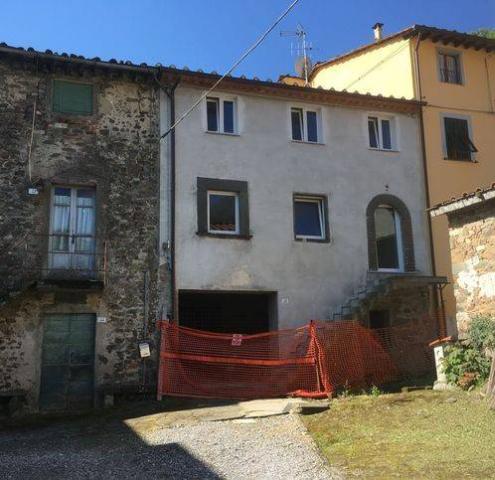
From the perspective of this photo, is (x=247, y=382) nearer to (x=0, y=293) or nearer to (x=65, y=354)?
(x=65, y=354)

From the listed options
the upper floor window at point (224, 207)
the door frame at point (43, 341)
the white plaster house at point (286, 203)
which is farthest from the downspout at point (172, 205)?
the door frame at point (43, 341)

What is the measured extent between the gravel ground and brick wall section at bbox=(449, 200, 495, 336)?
13.1 feet

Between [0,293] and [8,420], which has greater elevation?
[0,293]

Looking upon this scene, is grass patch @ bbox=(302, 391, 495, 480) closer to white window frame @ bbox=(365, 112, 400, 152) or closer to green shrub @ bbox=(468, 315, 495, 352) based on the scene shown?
green shrub @ bbox=(468, 315, 495, 352)

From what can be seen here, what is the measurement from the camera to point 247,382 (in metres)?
12.9

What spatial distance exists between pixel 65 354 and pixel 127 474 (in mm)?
6173

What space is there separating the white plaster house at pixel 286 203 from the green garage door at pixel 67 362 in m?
2.06

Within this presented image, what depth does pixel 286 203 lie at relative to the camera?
15742 millimetres

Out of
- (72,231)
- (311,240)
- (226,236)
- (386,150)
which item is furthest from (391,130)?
(72,231)

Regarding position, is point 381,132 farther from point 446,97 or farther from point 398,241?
point 398,241

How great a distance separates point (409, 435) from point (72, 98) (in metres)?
10.8

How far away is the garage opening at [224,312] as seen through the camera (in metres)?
16.5

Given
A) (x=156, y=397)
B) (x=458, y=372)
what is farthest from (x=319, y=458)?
(x=156, y=397)

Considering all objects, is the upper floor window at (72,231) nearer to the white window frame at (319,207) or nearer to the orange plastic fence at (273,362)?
the orange plastic fence at (273,362)
